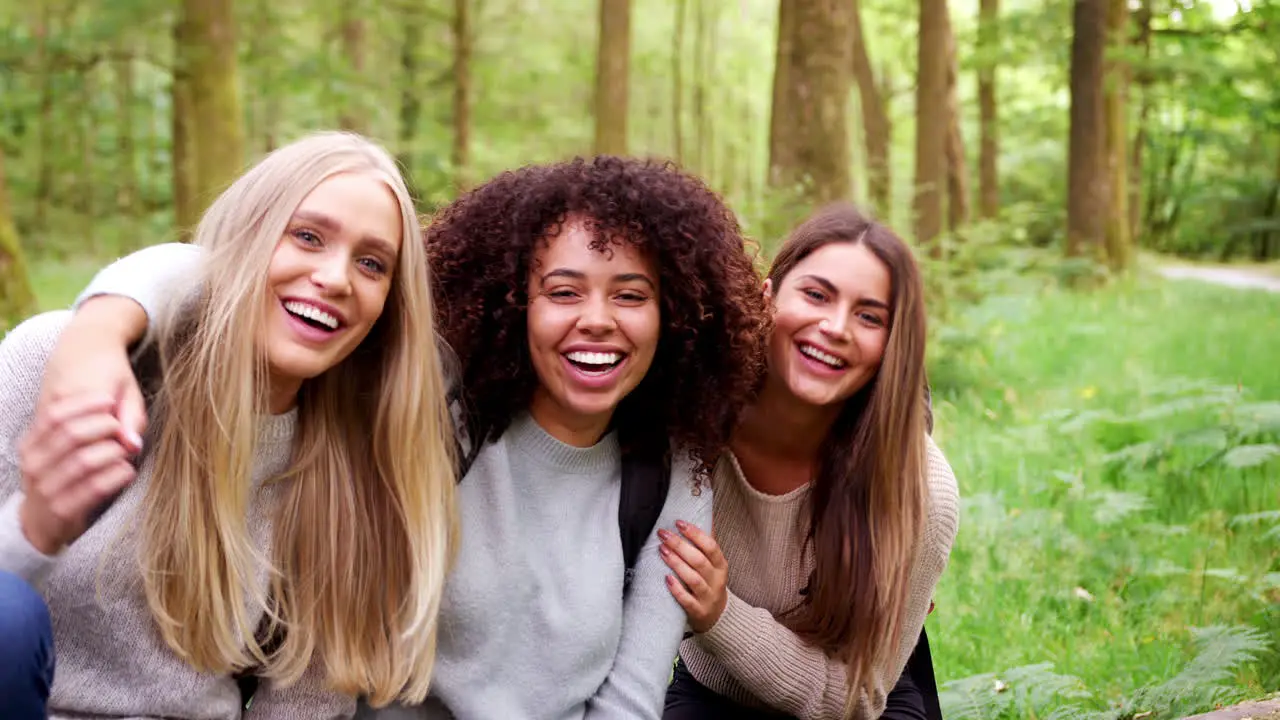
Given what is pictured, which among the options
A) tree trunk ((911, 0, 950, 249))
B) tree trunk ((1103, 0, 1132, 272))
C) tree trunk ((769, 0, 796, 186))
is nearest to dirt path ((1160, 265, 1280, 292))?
tree trunk ((1103, 0, 1132, 272))

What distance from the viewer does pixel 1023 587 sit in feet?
15.3

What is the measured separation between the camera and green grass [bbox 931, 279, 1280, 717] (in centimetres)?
410

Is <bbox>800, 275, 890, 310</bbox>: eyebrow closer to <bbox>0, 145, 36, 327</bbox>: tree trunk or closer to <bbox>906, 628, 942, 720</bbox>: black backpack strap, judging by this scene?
<bbox>906, 628, 942, 720</bbox>: black backpack strap

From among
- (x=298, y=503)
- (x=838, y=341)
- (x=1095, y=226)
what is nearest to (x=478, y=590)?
(x=298, y=503)

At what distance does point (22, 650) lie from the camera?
1836 mm

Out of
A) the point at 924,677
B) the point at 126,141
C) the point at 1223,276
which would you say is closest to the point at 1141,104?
the point at 1223,276

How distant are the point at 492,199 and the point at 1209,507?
415cm

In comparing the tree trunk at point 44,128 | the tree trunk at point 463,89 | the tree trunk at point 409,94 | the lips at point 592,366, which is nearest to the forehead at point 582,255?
the lips at point 592,366

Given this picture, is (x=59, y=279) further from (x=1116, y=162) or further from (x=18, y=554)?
(x=18, y=554)

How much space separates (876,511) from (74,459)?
201 centimetres

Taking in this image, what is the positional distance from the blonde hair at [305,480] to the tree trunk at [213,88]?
7.33 meters

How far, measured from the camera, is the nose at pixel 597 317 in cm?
263

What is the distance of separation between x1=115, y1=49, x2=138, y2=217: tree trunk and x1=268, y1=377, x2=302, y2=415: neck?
21690 mm

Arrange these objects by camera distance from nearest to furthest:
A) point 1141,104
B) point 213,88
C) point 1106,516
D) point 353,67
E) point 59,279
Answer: point 1106,516
point 213,88
point 353,67
point 59,279
point 1141,104
